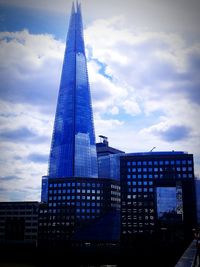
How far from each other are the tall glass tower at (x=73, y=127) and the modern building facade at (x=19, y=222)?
18.3 m

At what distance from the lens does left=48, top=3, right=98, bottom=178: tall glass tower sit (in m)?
112

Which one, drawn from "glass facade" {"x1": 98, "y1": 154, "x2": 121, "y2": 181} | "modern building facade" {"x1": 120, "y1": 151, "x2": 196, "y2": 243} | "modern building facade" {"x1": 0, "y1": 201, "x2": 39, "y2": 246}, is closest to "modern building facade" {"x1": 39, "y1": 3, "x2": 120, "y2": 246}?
"modern building facade" {"x1": 0, "y1": 201, "x2": 39, "y2": 246}

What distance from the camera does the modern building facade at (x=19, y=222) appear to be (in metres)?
92.7

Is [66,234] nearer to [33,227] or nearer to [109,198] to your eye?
[33,227]

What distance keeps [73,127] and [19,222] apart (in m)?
33.0

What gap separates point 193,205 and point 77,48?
63.8 meters

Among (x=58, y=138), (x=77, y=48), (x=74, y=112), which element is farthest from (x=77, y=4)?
(x=58, y=138)

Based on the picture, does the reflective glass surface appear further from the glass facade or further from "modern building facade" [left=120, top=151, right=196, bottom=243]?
the glass facade

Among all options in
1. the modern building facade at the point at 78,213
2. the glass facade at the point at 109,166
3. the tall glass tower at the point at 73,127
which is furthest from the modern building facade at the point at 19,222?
the glass facade at the point at 109,166

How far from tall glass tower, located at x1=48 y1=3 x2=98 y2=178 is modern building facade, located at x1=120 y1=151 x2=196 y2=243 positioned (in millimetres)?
21992

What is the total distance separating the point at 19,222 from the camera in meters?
95.1

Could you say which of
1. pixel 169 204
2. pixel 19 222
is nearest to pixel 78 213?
pixel 19 222

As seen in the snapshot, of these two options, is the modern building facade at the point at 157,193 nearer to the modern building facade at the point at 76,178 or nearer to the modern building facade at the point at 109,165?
the modern building facade at the point at 76,178

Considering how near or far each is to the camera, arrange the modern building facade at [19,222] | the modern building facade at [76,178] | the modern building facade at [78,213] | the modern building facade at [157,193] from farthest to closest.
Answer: the modern building facade at [76,178]
the modern building facade at [78,213]
the modern building facade at [19,222]
the modern building facade at [157,193]
